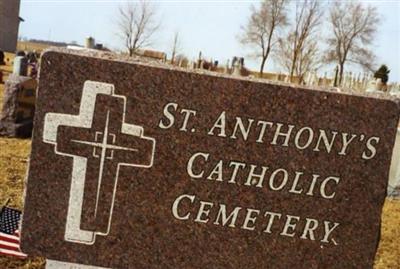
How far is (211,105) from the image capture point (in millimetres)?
2840

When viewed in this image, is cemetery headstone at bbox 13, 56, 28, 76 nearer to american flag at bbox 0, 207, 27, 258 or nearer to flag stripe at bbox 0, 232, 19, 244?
american flag at bbox 0, 207, 27, 258

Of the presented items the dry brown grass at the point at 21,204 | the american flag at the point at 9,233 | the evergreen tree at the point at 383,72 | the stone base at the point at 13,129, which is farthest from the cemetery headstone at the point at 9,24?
the american flag at the point at 9,233

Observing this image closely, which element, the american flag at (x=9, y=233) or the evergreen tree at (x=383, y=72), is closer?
the american flag at (x=9, y=233)

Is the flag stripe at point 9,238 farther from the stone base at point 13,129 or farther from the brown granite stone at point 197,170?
the stone base at point 13,129

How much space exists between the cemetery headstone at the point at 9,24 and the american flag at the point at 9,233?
43.9 metres

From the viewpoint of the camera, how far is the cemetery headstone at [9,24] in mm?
45906

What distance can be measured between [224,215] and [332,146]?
27.4 inches

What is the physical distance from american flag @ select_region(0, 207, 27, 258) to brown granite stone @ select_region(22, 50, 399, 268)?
122cm

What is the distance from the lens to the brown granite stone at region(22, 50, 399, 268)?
9.29ft

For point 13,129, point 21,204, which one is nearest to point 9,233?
point 21,204

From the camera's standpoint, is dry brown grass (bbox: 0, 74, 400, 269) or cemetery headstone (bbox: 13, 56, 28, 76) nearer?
dry brown grass (bbox: 0, 74, 400, 269)

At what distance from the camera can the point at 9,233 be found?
13.6ft

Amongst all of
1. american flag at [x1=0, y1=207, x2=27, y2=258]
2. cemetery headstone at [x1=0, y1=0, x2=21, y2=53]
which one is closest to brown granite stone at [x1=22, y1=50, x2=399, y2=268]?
american flag at [x1=0, y1=207, x2=27, y2=258]

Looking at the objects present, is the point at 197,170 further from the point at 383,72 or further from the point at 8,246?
the point at 383,72
